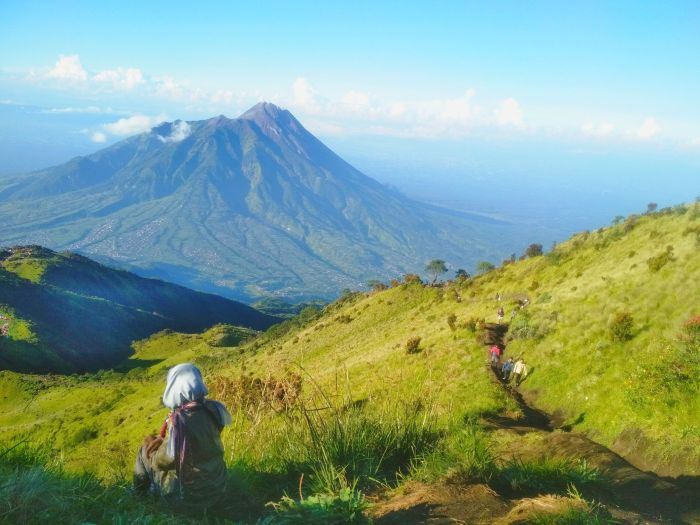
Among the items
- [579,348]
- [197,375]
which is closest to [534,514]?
[197,375]

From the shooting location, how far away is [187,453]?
5.36 metres

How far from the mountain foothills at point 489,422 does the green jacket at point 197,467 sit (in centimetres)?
30

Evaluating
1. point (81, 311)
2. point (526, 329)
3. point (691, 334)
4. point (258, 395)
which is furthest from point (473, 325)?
point (81, 311)

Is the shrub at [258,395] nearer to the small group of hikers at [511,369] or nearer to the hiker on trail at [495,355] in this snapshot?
the small group of hikers at [511,369]

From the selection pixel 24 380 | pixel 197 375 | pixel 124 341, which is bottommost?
pixel 124 341

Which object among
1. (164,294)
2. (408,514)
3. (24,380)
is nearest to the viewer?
(408,514)

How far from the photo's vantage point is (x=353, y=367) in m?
28.7

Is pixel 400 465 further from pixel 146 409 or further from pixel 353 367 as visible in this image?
pixel 146 409

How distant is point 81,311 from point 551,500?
122 meters

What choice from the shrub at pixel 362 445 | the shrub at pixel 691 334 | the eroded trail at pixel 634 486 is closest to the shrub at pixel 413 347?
the shrub at pixel 691 334

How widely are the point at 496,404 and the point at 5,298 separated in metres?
109

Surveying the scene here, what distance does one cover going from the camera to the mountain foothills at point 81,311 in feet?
291

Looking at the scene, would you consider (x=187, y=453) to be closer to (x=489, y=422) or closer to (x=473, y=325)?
(x=489, y=422)

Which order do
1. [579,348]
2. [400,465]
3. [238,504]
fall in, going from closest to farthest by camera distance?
[238,504], [400,465], [579,348]
